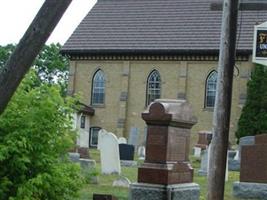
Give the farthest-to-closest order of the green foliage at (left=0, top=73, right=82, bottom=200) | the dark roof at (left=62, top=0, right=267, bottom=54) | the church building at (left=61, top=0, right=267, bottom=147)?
the dark roof at (left=62, top=0, right=267, bottom=54) < the church building at (left=61, top=0, right=267, bottom=147) < the green foliage at (left=0, top=73, right=82, bottom=200)

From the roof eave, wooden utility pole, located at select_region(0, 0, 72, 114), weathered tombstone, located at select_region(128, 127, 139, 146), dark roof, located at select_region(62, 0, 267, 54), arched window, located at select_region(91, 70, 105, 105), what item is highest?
dark roof, located at select_region(62, 0, 267, 54)

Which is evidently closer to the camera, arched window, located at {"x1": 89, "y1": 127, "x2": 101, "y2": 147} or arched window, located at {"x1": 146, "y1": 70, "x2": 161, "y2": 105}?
arched window, located at {"x1": 146, "y1": 70, "x2": 161, "y2": 105}

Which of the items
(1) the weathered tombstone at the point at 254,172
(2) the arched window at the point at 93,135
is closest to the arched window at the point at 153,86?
(2) the arched window at the point at 93,135

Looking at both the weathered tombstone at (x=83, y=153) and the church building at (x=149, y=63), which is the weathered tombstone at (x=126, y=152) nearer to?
the weathered tombstone at (x=83, y=153)

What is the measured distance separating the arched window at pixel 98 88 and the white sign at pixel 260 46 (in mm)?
35046

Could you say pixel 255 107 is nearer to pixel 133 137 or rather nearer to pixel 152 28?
pixel 133 137

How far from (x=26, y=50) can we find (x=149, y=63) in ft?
123

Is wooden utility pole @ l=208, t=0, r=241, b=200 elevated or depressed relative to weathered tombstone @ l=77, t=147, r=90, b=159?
elevated

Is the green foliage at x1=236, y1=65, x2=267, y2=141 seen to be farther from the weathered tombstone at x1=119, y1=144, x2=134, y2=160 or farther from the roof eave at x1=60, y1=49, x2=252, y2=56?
the weathered tombstone at x1=119, y1=144, x2=134, y2=160

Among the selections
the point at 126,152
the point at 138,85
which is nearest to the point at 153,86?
the point at 138,85

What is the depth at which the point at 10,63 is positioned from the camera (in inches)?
190

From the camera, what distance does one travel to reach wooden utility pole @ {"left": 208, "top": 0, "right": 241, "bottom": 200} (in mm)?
8547

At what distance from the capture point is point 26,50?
4.81m

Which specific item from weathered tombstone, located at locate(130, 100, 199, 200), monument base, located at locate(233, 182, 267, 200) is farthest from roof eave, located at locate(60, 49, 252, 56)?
weathered tombstone, located at locate(130, 100, 199, 200)
